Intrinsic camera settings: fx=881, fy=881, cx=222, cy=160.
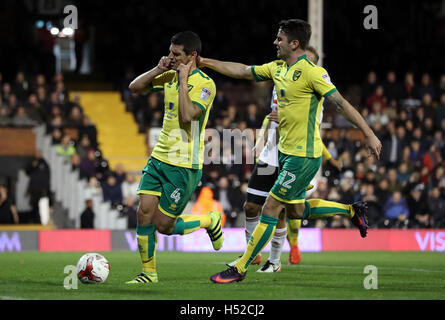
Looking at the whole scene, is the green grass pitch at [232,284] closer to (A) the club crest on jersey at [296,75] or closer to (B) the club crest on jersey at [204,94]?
(B) the club crest on jersey at [204,94]

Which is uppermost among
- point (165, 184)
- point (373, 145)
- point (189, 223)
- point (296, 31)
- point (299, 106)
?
point (296, 31)

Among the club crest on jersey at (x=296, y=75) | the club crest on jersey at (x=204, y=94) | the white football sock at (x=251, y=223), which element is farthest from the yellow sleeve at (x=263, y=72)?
the white football sock at (x=251, y=223)

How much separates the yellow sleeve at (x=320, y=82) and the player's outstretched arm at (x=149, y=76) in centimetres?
136

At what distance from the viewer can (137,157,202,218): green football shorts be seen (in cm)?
844

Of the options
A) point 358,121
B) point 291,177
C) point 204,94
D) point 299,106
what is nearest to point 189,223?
point 291,177

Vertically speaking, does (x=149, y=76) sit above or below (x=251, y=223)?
above

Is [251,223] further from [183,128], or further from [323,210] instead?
[183,128]

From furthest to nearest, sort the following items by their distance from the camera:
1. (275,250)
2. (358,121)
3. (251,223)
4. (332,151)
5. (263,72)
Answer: (332,151) → (251,223) → (275,250) → (263,72) → (358,121)

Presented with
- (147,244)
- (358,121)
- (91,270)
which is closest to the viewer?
(358,121)

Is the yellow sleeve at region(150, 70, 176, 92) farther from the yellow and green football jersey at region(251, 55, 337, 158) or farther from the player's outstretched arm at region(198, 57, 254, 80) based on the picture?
the yellow and green football jersey at region(251, 55, 337, 158)

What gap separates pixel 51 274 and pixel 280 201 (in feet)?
9.15

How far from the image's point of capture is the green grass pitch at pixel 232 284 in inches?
287

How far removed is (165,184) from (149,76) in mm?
1062

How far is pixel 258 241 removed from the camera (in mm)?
8375
